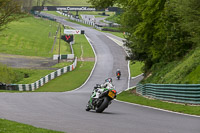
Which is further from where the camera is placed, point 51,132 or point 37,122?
point 37,122

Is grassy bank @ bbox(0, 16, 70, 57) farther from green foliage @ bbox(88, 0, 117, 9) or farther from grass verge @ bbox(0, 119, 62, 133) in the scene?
grass verge @ bbox(0, 119, 62, 133)

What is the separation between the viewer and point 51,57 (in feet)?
231

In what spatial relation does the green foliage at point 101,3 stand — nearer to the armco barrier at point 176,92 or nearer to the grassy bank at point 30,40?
the armco barrier at point 176,92

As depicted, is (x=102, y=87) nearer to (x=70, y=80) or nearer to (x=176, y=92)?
(x=176, y=92)

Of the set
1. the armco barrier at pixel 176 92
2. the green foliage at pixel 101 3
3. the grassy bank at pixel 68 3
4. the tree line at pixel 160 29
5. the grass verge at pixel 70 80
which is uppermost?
the grassy bank at pixel 68 3

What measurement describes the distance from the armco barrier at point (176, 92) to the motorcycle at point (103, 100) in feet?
13.6

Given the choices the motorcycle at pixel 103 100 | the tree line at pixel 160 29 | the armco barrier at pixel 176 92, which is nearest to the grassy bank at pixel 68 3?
the tree line at pixel 160 29

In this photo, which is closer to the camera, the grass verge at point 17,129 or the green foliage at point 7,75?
the grass verge at point 17,129

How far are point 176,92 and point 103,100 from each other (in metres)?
5.18

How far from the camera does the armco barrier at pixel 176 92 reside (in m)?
17.9

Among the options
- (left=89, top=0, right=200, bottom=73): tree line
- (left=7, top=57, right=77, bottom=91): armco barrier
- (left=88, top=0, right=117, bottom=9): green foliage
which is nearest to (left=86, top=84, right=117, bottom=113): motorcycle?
(left=89, top=0, right=200, bottom=73): tree line

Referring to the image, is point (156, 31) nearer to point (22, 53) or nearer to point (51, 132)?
point (51, 132)

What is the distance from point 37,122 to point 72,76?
41.0m

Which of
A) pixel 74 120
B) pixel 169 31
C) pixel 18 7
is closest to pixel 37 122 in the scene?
pixel 74 120
